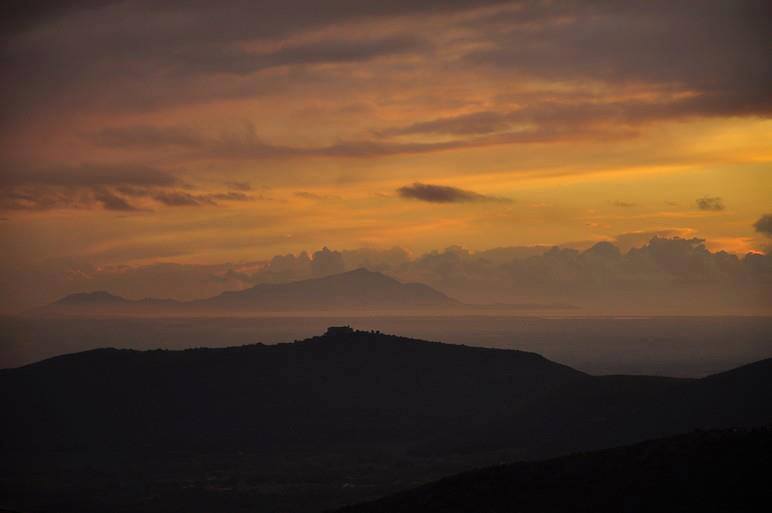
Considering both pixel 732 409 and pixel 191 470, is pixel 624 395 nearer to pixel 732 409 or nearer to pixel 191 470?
pixel 732 409

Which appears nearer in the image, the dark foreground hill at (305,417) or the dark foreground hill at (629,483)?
the dark foreground hill at (629,483)

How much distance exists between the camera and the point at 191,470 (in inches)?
4631

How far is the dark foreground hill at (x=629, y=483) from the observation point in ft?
176

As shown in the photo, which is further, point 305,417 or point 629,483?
point 305,417

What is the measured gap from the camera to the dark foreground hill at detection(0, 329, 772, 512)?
105 meters

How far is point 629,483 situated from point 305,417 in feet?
292

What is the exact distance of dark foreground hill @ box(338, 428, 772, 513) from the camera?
53.7 m

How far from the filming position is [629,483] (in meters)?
57.8

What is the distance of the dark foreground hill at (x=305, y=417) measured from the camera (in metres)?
105

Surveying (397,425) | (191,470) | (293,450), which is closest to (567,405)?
(397,425)

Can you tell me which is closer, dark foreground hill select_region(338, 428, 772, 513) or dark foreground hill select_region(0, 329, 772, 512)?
dark foreground hill select_region(338, 428, 772, 513)

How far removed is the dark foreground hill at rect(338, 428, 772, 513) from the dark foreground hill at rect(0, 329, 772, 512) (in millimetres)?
32663

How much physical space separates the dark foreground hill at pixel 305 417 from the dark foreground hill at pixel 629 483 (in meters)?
32.7

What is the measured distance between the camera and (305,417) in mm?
142000
